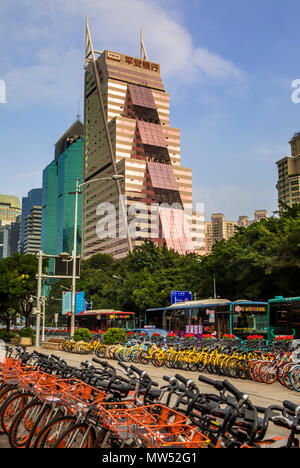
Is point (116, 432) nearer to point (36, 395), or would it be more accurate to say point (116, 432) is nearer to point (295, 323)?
point (36, 395)

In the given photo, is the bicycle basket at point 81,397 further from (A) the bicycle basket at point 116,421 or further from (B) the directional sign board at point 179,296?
(B) the directional sign board at point 179,296

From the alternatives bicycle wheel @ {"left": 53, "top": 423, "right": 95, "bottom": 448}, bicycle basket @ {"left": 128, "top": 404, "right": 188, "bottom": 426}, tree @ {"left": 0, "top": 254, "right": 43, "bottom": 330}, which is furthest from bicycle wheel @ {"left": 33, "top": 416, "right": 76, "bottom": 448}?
tree @ {"left": 0, "top": 254, "right": 43, "bottom": 330}

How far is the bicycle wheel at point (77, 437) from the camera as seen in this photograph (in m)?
4.25

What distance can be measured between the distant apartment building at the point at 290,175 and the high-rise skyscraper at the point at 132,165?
3420 centimetres

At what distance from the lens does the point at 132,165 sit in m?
124

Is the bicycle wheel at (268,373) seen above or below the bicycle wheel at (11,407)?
below

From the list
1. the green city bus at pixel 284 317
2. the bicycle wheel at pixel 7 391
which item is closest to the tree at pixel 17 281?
the green city bus at pixel 284 317

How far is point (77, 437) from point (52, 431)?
302mm

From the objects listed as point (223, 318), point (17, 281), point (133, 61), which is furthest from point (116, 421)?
point (133, 61)

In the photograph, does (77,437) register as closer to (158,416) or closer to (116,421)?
(116,421)

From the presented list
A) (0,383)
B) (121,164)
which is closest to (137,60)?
(121,164)

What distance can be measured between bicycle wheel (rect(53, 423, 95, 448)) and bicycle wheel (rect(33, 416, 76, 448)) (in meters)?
0.13

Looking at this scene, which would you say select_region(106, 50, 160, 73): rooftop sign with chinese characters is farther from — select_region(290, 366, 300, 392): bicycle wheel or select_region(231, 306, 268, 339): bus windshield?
select_region(290, 366, 300, 392): bicycle wheel
